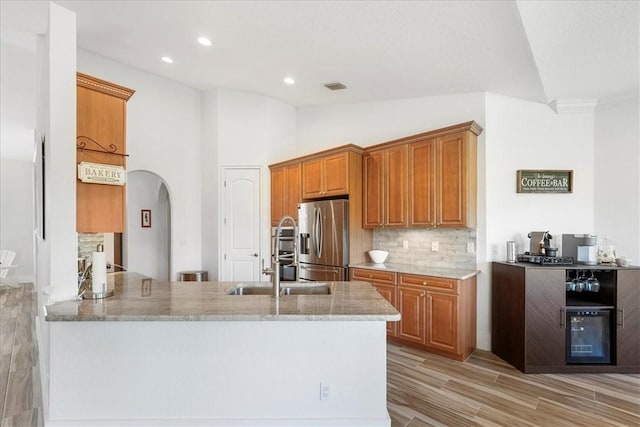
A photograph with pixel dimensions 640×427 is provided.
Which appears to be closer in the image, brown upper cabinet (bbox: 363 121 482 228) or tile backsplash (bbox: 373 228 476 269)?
brown upper cabinet (bbox: 363 121 482 228)

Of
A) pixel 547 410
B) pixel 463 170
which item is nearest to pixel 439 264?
pixel 463 170

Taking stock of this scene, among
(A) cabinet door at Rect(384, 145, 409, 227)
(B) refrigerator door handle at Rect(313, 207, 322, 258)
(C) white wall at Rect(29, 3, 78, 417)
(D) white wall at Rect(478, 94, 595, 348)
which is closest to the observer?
(C) white wall at Rect(29, 3, 78, 417)

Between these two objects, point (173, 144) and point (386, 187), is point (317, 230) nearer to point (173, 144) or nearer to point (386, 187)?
point (386, 187)

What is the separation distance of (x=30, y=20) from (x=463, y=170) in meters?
4.48

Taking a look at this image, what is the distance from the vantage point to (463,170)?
361cm

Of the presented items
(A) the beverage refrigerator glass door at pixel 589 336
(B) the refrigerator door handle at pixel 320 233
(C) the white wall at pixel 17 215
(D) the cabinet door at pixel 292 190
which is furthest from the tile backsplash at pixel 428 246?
(C) the white wall at pixel 17 215

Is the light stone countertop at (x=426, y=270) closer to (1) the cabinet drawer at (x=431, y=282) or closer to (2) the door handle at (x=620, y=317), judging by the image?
(1) the cabinet drawer at (x=431, y=282)

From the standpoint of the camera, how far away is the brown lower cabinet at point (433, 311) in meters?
3.44

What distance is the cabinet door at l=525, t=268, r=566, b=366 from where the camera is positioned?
3217 millimetres

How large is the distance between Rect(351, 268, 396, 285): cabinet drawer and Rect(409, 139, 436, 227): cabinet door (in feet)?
2.11

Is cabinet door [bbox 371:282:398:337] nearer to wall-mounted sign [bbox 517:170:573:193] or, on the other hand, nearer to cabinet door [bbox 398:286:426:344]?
cabinet door [bbox 398:286:426:344]

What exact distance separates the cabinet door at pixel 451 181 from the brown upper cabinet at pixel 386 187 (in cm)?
41

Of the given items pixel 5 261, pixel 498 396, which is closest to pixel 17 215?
pixel 5 261

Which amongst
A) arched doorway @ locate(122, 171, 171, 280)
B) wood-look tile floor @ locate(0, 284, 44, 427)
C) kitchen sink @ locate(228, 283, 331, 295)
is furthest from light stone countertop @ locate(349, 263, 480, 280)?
arched doorway @ locate(122, 171, 171, 280)
